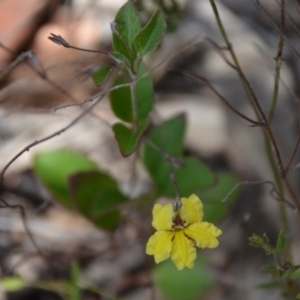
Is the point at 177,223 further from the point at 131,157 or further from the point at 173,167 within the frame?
the point at 131,157

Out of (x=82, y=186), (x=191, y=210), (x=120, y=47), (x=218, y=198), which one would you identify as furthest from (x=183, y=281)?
(x=120, y=47)

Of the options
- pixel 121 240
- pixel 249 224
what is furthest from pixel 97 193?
pixel 249 224

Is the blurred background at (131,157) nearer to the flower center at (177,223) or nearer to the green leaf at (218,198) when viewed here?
the green leaf at (218,198)

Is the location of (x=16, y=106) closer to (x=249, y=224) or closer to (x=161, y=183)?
(x=161, y=183)

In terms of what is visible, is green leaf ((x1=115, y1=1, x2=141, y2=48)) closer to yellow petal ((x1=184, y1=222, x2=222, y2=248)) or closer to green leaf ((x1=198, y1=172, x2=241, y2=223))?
yellow petal ((x1=184, y1=222, x2=222, y2=248))

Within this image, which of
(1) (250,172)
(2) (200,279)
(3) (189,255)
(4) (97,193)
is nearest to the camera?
(3) (189,255)

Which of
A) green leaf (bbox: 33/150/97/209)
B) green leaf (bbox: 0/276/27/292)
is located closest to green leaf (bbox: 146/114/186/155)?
green leaf (bbox: 33/150/97/209)
